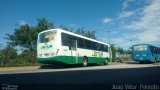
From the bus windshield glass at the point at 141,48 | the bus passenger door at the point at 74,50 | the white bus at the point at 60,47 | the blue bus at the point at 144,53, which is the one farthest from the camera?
the bus windshield glass at the point at 141,48

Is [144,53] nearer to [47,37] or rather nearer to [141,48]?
[141,48]

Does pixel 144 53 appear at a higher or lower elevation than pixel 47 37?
lower

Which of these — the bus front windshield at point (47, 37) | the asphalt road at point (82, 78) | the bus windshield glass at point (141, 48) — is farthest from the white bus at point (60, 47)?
the bus windshield glass at point (141, 48)

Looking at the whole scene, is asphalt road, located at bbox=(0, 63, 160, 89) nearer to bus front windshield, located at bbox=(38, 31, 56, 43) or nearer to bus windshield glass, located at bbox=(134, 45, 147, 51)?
bus front windshield, located at bbox=(38, 31, 56, 43)

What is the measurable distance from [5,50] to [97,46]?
573 inches

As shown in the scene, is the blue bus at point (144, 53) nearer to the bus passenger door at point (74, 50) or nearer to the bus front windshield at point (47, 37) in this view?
the bus passenger door at point (74, 50)

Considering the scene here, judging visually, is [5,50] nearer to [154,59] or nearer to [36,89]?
[154,59]

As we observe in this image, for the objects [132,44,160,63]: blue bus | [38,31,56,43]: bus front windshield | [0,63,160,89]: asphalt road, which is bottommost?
[0,63,160,89]: asphalt road

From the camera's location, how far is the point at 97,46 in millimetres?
29297

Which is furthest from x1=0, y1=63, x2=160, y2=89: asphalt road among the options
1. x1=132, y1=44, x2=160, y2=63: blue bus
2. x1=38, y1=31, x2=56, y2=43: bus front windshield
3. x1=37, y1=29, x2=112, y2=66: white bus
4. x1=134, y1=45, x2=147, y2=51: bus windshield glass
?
x1=134, y1=45, x2=147, y2=51: bus windshield glass

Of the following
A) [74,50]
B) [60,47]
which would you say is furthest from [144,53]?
Result: [60,47]

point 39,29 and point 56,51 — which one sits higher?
point 39,29

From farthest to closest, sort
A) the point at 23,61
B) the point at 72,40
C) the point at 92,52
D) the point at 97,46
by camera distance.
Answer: the point at 23,61 < the point at 97,46 < the point at 92,52 < the point at 72,40

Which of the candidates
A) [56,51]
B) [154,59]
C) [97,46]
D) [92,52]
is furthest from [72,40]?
[154,59]
